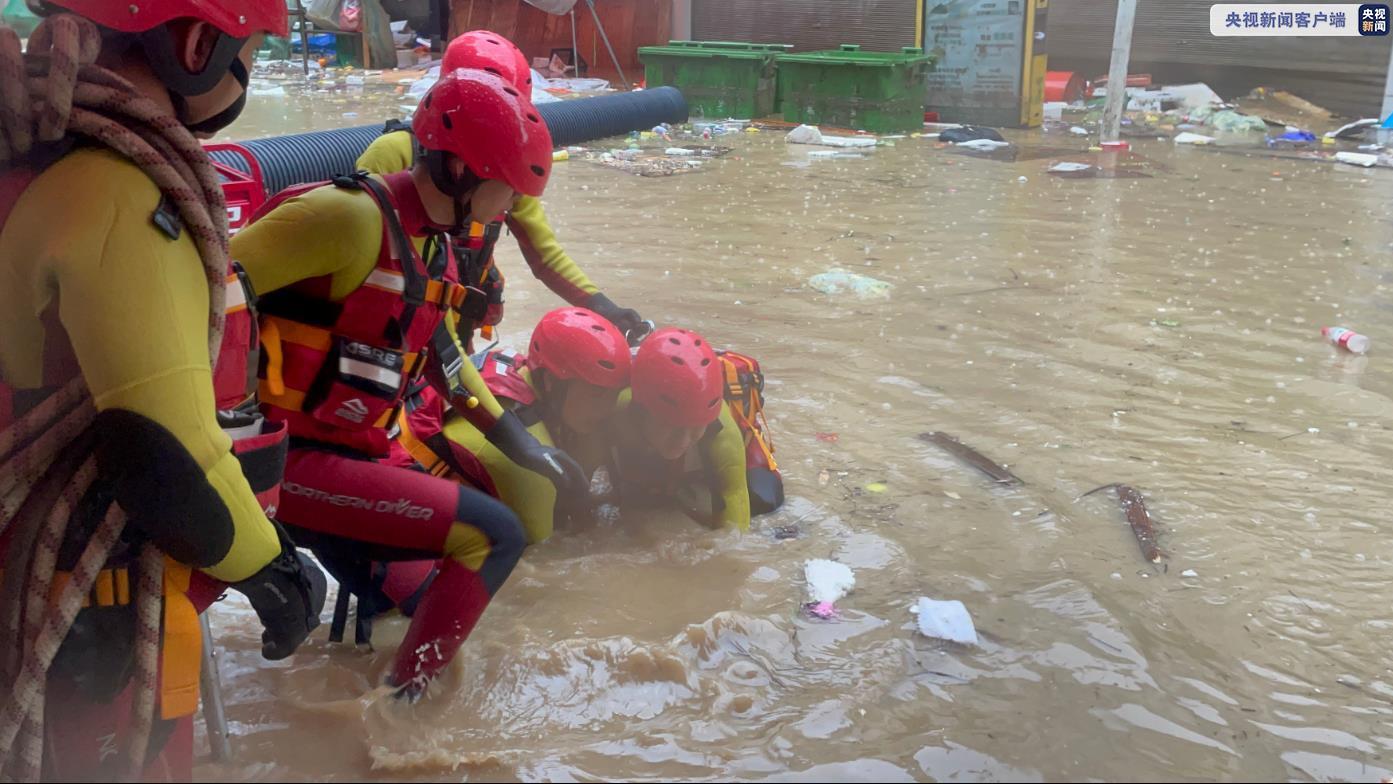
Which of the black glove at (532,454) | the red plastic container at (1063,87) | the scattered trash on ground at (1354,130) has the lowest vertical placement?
the black glove at (532,454)

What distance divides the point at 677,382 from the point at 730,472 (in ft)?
1.35

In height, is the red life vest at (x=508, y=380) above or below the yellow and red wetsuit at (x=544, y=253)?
below

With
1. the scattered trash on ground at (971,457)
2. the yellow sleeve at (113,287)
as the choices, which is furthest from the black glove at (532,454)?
the scattered trash on ground at (971,457)

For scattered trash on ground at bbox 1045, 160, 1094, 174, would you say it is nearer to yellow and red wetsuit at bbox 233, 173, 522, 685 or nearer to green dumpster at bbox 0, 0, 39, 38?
green dumpster at bbox 0, 0, 39, 38

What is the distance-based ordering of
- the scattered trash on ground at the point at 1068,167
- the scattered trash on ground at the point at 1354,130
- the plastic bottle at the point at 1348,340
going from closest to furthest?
the plastic bottle at the point at 1348,340 → the scattered trash on ground at the point at 1068,167 → the scattered trash on ground at the point at 1354,130

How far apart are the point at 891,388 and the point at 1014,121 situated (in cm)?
904

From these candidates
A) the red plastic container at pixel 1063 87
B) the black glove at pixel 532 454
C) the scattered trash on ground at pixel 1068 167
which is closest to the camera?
the black glove at pixel 532 454

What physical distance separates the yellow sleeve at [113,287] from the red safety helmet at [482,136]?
1084 millimetres

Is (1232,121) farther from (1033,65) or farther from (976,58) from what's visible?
(976,58)

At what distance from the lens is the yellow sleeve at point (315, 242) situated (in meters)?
2.54

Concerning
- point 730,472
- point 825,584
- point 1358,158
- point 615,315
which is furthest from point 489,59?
point 1358,158

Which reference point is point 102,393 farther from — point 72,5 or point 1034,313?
point 1034,313

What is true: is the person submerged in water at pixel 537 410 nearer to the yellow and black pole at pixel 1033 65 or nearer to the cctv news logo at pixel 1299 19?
the yellow and black pole at pixel 1033 65

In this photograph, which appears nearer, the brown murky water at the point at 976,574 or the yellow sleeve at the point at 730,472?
the brown murky water at the point at 976,574
